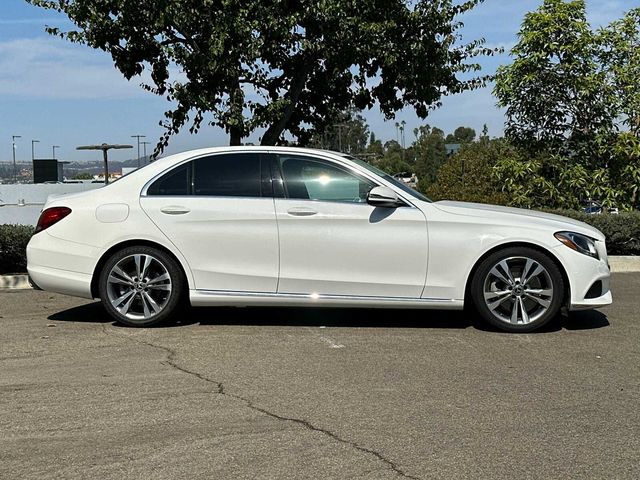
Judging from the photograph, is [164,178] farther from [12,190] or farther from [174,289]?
[12,190]

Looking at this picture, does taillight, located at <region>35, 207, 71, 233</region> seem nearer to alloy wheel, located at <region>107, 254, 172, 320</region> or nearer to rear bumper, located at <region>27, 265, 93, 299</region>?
rear bumper, located at <region>27, 265, 93, 299</region>

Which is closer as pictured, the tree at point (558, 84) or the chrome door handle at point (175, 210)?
the chrome door handle at point (175, 210)

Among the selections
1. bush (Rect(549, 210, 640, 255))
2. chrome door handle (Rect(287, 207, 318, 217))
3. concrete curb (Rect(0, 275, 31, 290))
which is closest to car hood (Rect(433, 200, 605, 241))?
chrome door handle (Rect(287, 207, 318, 217))

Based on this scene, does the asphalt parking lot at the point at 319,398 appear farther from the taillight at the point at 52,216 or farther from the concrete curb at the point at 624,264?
the concrete curb at the point at 624,264

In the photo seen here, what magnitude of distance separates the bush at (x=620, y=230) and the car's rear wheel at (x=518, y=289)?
15.8 feet

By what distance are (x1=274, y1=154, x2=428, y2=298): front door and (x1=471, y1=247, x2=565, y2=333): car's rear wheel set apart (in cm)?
54

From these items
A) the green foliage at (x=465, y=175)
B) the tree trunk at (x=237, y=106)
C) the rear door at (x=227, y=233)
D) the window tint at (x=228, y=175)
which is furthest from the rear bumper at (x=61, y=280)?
the green foliage at (x=465, y=175)

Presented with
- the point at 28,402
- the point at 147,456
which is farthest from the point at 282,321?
the point at 147,456

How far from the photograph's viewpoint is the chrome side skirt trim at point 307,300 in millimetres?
6832

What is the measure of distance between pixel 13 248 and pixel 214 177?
391 cm

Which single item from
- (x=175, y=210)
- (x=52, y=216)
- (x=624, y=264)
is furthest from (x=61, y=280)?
(x=624, y=264)

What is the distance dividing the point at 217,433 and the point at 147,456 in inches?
17.9

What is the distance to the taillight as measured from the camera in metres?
7.15

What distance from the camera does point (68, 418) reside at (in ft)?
15.2
